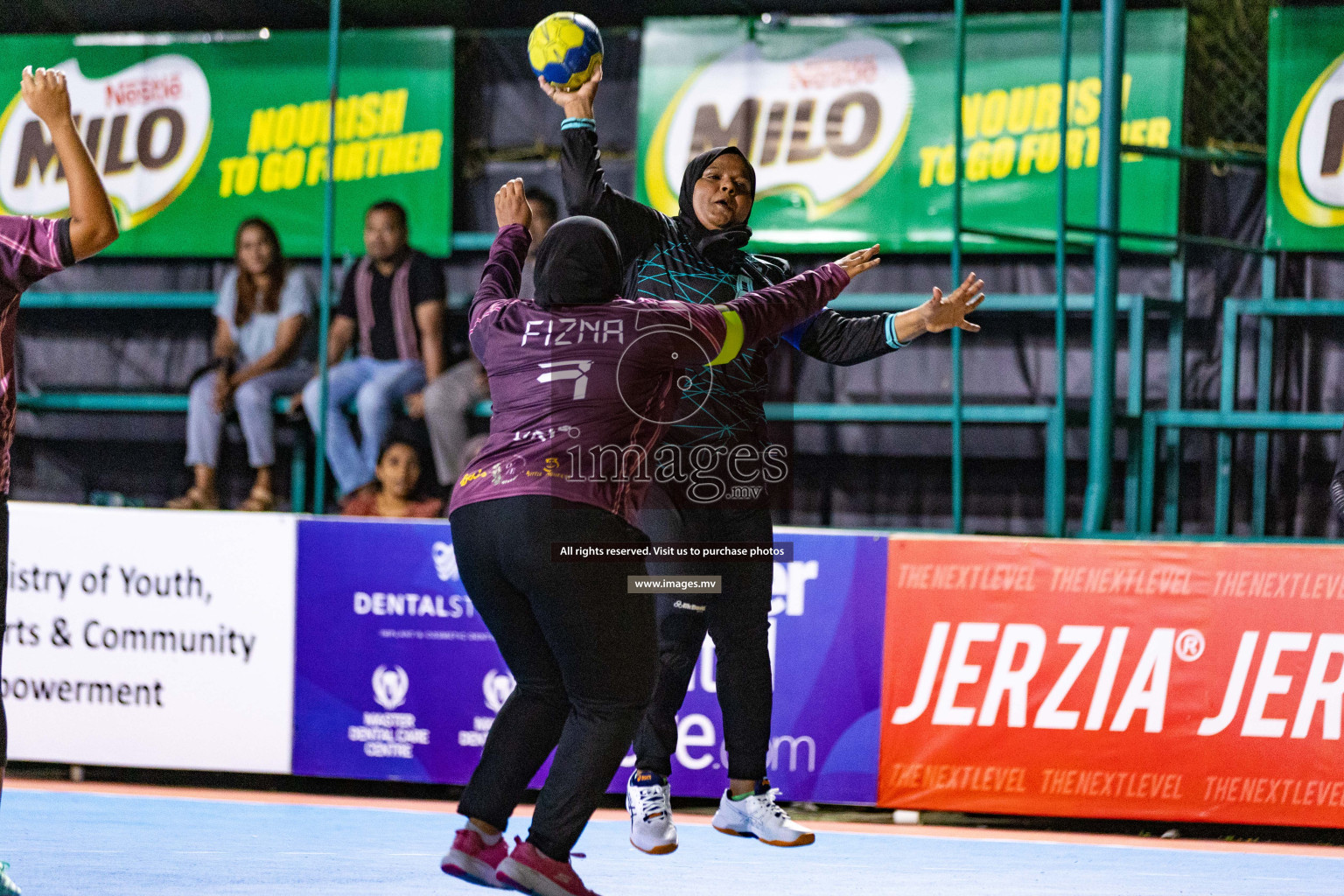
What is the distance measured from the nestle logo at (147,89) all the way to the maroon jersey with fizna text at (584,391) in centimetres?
593

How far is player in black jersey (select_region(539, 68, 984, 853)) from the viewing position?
179 inches

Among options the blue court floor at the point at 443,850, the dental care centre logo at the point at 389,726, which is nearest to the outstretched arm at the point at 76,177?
the blue court floor at the point at 443,850

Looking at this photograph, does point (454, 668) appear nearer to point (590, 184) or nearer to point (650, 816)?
point (650, 816)

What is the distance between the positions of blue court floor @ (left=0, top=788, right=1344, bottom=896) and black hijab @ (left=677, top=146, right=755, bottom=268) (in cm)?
201

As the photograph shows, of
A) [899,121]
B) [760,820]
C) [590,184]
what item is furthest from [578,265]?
[899,121]

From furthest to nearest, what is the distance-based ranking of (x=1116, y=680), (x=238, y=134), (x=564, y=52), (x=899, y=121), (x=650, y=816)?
(x=238, y=134) < (x=899, y=121) < (x=1116, y=680) < (x=650, y=816) < (x=564, y=52)

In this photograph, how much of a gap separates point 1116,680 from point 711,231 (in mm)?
2781

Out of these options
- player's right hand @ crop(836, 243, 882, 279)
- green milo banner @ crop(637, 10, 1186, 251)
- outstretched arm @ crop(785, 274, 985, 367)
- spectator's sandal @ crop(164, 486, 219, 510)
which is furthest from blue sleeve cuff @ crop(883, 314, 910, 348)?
spectator's sandal @ crop(164, 486, 219, 510)

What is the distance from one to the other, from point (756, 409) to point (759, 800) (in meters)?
1.24

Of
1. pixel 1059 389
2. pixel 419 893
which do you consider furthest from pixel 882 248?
pixel 419 893

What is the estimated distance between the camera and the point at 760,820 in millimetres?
4699

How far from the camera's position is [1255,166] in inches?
321

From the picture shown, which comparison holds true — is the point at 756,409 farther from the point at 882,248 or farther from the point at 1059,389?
the point at 882,248

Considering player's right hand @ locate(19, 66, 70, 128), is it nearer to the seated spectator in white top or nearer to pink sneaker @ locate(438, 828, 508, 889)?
pink sneaker @ locate(438, 828, 508, 889)
